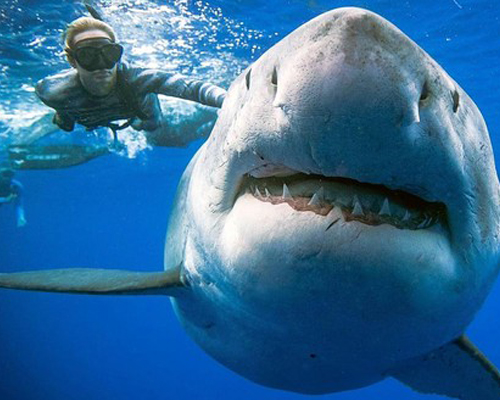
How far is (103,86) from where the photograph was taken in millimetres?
7094

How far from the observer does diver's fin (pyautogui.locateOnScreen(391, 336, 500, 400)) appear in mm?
3209

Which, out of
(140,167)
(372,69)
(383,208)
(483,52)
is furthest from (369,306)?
(140,167)

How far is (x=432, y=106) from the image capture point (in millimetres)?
1438

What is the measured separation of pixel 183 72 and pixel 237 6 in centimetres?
433

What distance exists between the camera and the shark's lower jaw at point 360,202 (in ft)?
5.17

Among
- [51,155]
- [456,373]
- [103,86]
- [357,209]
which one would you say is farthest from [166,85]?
[51,155]

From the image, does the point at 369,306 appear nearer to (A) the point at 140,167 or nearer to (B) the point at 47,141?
(B) the point at 47,141

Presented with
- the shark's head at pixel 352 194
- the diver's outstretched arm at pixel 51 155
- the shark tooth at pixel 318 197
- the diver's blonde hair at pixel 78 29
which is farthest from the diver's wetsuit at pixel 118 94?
the diver's outstretched arm at pixel 51 155

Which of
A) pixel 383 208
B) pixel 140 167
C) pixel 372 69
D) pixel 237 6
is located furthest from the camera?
pixel 140 167

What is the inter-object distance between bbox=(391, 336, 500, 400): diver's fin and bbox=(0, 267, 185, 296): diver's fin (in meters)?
1.88

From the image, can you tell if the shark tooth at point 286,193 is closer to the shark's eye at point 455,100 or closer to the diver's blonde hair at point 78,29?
the shark's eye at point 455,100

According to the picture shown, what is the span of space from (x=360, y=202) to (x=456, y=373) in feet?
8.85

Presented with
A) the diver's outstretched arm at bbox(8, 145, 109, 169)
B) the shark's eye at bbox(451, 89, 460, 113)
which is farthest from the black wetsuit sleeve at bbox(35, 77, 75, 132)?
the diver's outstretched arm at bbox(8, 145, 109, 169)

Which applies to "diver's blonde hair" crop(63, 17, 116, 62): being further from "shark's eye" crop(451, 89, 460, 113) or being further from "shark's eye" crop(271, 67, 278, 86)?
"shark's eye" crop(451, 89, 460, 113)
